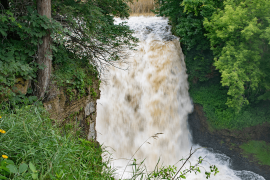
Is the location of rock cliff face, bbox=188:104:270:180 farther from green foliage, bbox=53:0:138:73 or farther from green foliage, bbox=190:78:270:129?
green foliage, bbox=53:0:138:73

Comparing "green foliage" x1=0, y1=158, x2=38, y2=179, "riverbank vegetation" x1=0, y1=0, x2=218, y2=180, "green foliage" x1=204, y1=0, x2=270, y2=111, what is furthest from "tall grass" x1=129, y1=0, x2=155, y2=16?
"green foliage" x1=0, y1=158, x2=38, y2=179

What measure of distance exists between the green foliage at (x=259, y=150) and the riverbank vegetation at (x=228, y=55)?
3.44ft

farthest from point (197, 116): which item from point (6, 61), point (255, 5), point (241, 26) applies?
point (6, 61)

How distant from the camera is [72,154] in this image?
7.68 ft

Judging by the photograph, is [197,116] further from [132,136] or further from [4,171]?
[4,171]

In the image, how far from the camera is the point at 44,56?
4234 mm

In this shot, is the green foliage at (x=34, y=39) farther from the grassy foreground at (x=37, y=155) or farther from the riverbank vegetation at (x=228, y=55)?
the riverbank vegetation at (x=228, y=55)

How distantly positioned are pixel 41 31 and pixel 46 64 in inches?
29.5

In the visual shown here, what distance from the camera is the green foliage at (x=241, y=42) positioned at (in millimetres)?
8148

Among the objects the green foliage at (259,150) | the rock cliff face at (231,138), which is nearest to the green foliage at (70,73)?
the rock cliff face at (231,138)

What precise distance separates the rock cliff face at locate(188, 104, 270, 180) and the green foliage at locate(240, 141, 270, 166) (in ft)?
0.63

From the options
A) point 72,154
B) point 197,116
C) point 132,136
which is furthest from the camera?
point 197,116

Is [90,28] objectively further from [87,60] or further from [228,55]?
[228,55]

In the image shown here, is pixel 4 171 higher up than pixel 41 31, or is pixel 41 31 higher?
pixel 41 31
